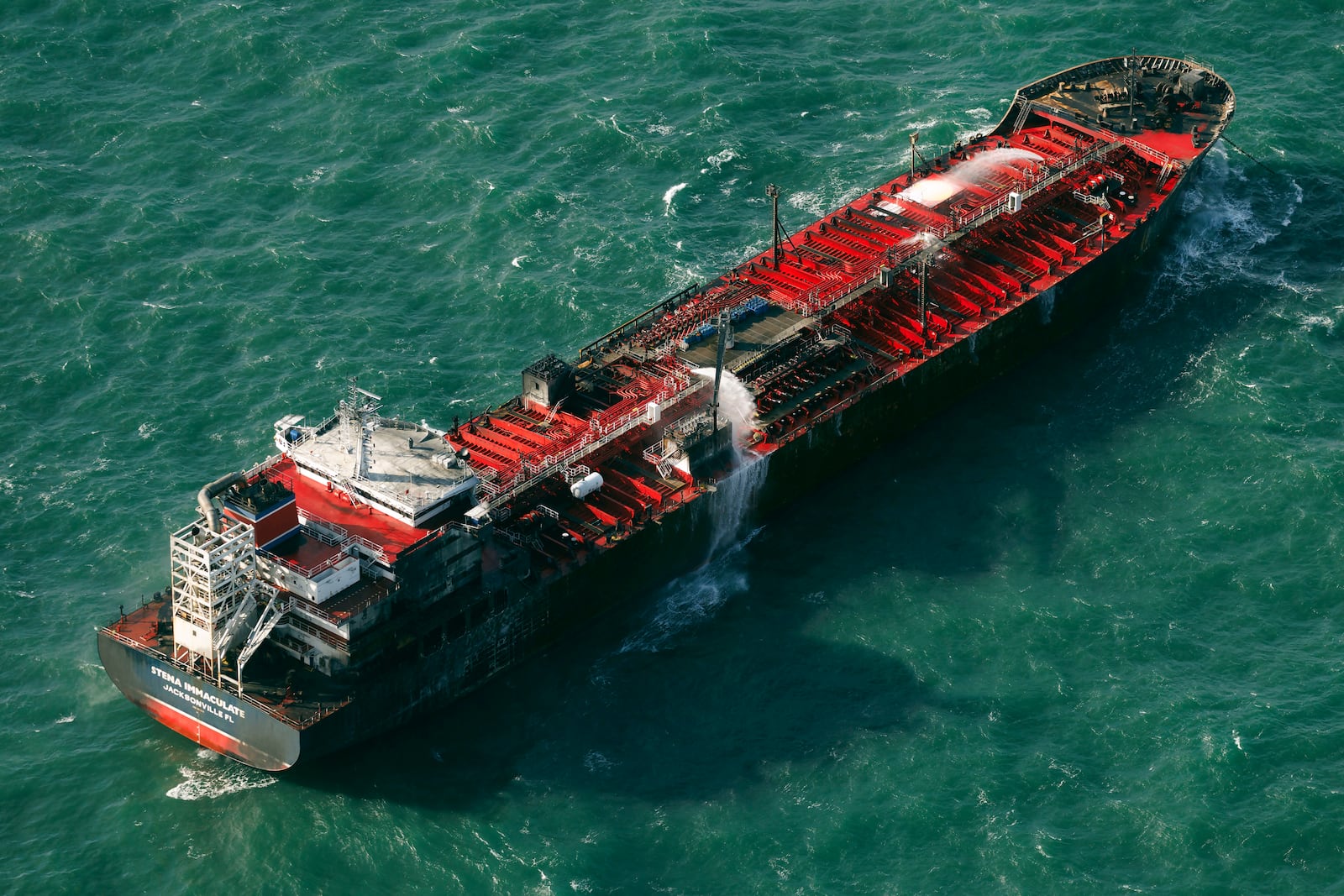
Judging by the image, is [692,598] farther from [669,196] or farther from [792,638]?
[669,196]

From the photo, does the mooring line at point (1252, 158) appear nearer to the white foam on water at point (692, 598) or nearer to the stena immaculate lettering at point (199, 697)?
the white foam on water at point (692, 598)

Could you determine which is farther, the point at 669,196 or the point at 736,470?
the point at 669,196

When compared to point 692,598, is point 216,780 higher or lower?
higher

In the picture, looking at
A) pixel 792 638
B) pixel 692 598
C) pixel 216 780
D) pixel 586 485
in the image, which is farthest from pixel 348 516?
pixel 792 638

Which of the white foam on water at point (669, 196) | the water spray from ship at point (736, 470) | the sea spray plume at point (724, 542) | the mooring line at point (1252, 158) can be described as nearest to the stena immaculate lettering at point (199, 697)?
the sea spray plume at point (724, 542)

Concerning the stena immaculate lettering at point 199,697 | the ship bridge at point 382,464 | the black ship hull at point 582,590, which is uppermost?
the ship bridge at point 382,464

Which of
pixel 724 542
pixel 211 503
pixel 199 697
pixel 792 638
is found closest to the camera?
pixel 211 503
